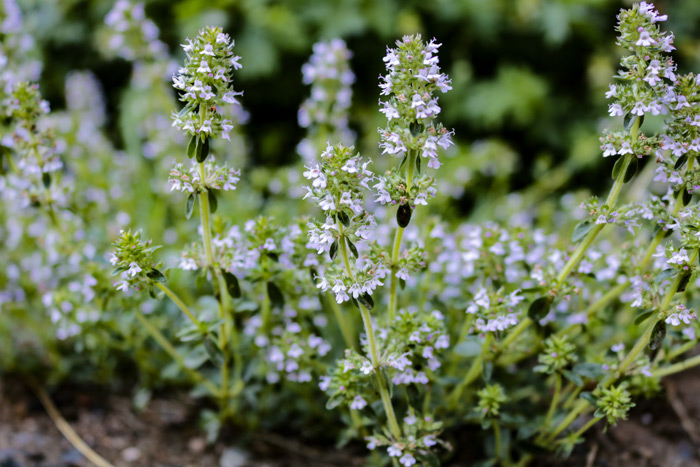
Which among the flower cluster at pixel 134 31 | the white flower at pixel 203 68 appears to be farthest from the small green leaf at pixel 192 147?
the flower cluster at pixel 134 31

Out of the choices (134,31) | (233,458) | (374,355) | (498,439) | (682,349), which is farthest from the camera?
(134,31)

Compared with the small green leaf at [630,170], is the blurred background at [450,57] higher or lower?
higher

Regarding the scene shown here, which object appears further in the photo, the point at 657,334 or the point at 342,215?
the point at 657,334

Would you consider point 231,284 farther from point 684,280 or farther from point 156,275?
point 684,280

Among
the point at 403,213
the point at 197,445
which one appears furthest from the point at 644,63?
the point at 197,445

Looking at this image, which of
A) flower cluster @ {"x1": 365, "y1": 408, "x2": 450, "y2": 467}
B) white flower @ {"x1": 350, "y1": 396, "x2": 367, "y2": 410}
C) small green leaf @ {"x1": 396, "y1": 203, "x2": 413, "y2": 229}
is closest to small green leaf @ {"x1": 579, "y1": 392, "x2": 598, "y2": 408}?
flower cluster @ {"x1": 365, "y1": 408, "x2": 450, "y2": 467}

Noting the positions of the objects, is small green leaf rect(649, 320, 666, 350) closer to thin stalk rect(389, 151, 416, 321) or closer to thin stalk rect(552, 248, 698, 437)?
thin stalk rect(552, 248, 698, 437)

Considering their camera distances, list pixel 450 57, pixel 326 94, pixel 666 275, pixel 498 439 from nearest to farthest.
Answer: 1. pixel 666 275
2. pixel 498 439
3. pixel 326 94
4. pixel 450 57

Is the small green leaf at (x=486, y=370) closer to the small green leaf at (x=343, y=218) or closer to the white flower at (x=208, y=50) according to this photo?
the small green leaf at (x=343, y=218)
